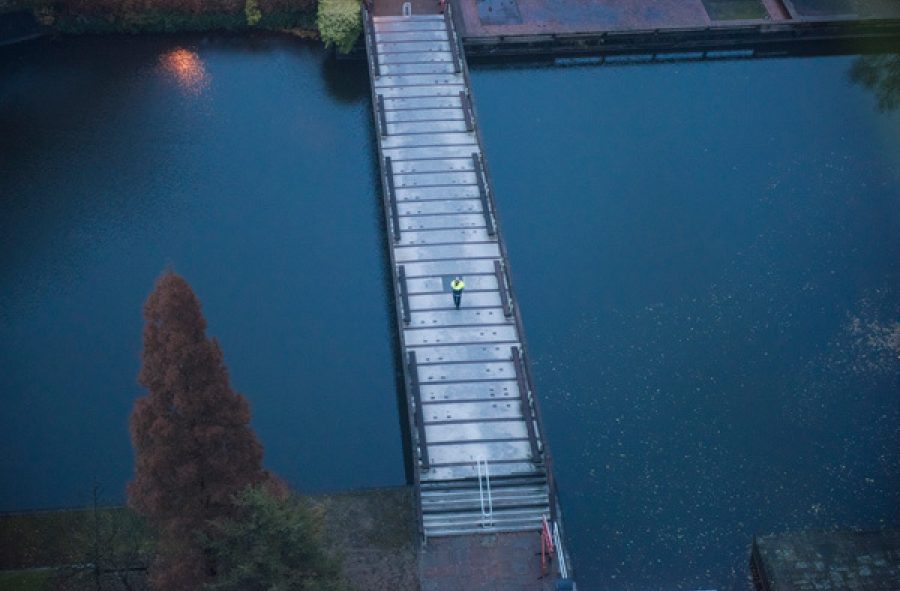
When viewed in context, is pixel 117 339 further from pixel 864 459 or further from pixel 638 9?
pixel 638 9

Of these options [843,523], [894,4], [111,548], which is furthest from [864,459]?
[894,4]

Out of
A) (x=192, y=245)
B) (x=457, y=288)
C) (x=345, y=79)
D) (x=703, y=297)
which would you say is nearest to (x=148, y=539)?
(x=457, y=288)

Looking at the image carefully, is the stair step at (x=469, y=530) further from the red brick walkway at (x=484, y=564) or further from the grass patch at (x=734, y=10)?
the grass patch at (x=734, y=10)

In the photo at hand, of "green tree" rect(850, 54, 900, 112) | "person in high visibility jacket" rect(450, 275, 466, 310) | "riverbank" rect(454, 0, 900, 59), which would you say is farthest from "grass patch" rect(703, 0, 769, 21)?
"person in high visibility jacket" rect(450, 275, 466, 310)

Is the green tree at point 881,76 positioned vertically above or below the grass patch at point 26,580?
above

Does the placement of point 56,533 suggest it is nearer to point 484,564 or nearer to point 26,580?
point 26,580

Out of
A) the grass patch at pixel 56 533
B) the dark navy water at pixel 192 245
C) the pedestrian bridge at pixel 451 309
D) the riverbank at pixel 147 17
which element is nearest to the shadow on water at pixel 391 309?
the dark navy water at pixel 192 245

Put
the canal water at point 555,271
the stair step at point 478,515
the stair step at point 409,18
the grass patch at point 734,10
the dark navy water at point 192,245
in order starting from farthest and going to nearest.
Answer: the grass patch at point 734,10, the stair step at point 409,18, the dark navy water at point 192,245, the canal water at point 555,271, the stair step at point 478,515
